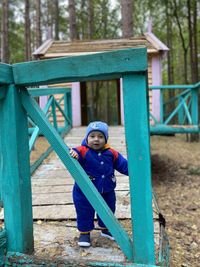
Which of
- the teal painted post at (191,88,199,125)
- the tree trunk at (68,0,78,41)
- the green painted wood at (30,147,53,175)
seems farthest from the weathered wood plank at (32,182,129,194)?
the tree trunk at (68,0,78,41)

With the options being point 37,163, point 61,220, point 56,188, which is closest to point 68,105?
point 37,163

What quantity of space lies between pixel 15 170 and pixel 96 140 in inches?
25.3

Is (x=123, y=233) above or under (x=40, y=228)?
above

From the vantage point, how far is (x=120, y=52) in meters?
1.90

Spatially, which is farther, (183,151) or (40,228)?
(183,151)

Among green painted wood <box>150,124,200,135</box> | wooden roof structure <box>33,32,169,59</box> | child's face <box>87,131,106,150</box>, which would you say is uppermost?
wooden roof structure <box>33,32,169,59</box>

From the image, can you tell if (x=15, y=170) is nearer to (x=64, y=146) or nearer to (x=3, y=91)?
(x=64, y=146)

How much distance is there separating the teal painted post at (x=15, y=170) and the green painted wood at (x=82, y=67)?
0.14 m

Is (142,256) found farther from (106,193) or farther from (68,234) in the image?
(68,234)

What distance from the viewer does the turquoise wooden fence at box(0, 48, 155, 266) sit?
1.93 meters

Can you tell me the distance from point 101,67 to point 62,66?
0.76 ft

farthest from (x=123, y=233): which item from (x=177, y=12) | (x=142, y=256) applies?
(x=177, y=12)

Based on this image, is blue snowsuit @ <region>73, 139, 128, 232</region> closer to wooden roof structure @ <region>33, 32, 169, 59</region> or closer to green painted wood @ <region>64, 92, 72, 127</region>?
green painted wood @ <region>64, 92, 72, 127</region>

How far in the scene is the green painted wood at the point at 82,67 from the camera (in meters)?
1.89
